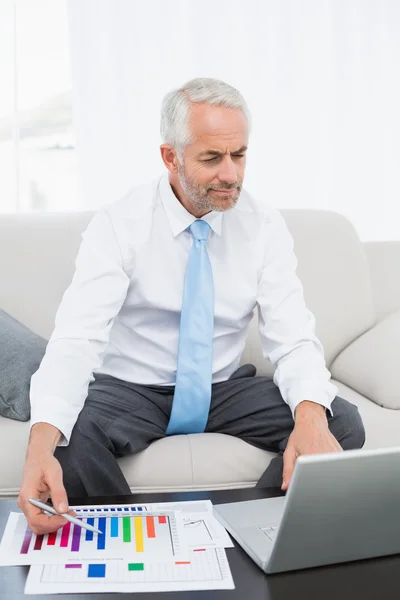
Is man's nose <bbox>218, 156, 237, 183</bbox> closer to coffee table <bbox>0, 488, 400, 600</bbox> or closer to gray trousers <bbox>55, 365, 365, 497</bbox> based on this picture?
gray trousers <bbox>55, 365, 365, 497</bbox>

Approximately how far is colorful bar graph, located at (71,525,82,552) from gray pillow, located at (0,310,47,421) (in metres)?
0.69

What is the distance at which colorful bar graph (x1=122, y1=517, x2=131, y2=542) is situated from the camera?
1.11 metres

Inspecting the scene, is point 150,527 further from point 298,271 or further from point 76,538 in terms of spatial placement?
point 298,271

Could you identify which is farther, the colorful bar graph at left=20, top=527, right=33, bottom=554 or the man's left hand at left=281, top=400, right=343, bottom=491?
the man's left hand at left=281, top=400, right=343, bottom=491

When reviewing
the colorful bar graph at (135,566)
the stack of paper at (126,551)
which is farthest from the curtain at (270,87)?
the colorful bar graph at (135,566)

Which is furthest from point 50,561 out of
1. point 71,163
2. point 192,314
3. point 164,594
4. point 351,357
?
point 71,163

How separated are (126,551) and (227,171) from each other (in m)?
0.90

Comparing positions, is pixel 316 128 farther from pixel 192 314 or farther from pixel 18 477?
pixel 18 477

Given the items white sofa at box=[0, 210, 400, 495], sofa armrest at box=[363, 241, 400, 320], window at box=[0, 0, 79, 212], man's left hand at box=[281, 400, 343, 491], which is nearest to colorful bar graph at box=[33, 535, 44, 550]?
man's left hand at box=[281, 400, 343, 491]

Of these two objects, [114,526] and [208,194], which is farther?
Answer: [208,194]

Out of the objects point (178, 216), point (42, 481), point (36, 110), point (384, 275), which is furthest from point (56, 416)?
point (36, 110)

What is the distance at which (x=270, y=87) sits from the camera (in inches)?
136

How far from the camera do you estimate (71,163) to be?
3490 millimetres

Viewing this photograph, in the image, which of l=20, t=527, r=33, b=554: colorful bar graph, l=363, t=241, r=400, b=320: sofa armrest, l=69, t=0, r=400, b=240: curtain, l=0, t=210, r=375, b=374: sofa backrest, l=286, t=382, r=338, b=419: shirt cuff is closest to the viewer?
l=20, t=527, r=33, b=554: colorful bar graph
